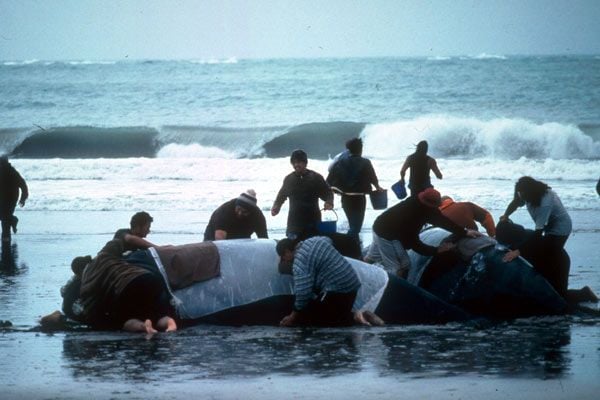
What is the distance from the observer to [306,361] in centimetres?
941

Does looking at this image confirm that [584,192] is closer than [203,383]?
No

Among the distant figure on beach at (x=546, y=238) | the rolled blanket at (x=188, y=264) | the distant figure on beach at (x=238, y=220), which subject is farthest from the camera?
the distant figure on beach at (x=238, y=220)

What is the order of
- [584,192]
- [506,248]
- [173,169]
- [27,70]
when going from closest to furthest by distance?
[506,248]
[584,192]
[173,169]
[27,70]

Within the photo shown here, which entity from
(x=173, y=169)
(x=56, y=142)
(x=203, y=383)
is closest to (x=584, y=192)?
(x=173, y=169)

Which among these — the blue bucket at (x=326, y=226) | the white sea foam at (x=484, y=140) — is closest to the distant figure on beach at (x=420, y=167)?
the blue bucket at (x=326, y=226)

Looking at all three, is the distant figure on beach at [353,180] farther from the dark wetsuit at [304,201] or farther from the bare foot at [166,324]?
the bare foot at [166,324]

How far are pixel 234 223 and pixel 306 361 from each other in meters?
3.48

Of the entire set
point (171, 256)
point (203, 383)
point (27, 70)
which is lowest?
point (203, 383)

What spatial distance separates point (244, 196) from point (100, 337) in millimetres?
2565

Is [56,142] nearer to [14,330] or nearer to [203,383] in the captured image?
[14,330]

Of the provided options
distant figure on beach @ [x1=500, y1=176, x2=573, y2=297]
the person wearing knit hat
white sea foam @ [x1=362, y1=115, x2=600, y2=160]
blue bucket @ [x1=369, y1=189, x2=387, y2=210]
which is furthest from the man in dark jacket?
white sea foam @ [x1=362, y1=115, x2=600, y2=160]

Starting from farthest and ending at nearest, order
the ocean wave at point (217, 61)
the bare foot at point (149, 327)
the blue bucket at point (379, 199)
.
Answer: the ocean wave at point (217, 61)
the blue bucket at point (379, 199)
the bare foot at point (149, 327)

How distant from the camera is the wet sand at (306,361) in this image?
8.35 meters

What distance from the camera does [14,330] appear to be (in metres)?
11.0
